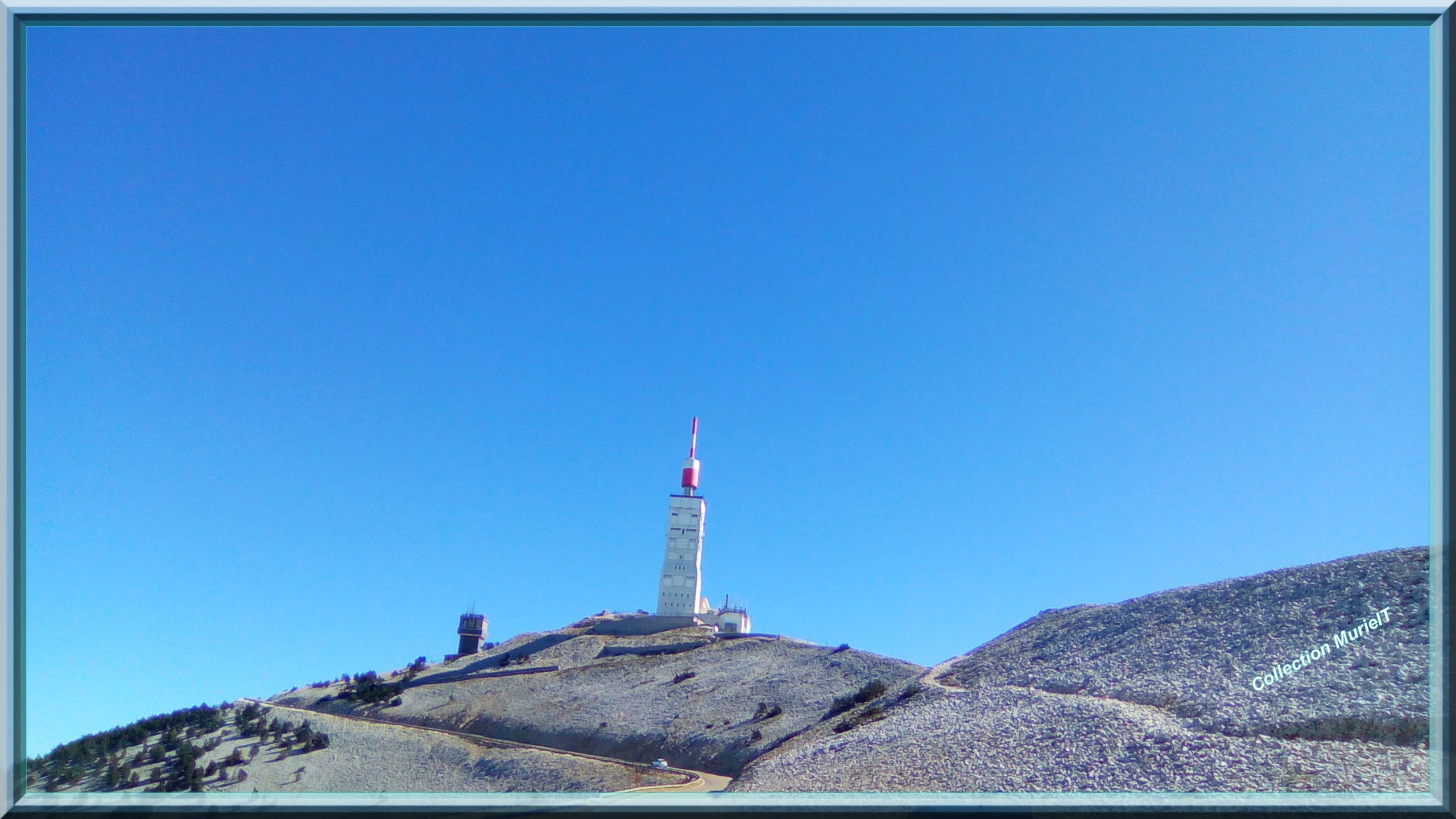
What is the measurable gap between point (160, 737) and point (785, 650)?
26.7 metres

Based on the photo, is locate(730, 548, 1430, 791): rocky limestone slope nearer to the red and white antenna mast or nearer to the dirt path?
the dirt path

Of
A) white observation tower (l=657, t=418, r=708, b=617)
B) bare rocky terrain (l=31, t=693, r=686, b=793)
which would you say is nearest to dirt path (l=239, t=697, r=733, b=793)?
bare rocky terrain (l=31, t=693, r=686, b=793)

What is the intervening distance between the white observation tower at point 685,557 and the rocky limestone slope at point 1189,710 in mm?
43820

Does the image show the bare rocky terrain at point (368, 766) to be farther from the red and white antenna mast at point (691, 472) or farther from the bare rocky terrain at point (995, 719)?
the red and white antenna mast at point (691, 472)

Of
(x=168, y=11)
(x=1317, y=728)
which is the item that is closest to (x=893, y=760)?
(x=1317, y=728)

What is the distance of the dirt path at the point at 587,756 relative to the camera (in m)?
22.5

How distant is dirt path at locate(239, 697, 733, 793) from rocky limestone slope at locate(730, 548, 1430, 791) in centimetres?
158

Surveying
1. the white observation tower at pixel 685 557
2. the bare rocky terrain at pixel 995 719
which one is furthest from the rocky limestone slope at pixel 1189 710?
the white observation tower at pixel 685 557

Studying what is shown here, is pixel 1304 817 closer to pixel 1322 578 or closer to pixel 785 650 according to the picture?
pixel 1322 578

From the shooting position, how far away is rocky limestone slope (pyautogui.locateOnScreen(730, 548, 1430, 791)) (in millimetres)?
13414

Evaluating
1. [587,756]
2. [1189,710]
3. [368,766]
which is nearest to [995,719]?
[1189,710]

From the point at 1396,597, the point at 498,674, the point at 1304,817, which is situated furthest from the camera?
the point at 498,674

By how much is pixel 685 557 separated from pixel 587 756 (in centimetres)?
3679

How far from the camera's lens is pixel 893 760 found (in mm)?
17531
